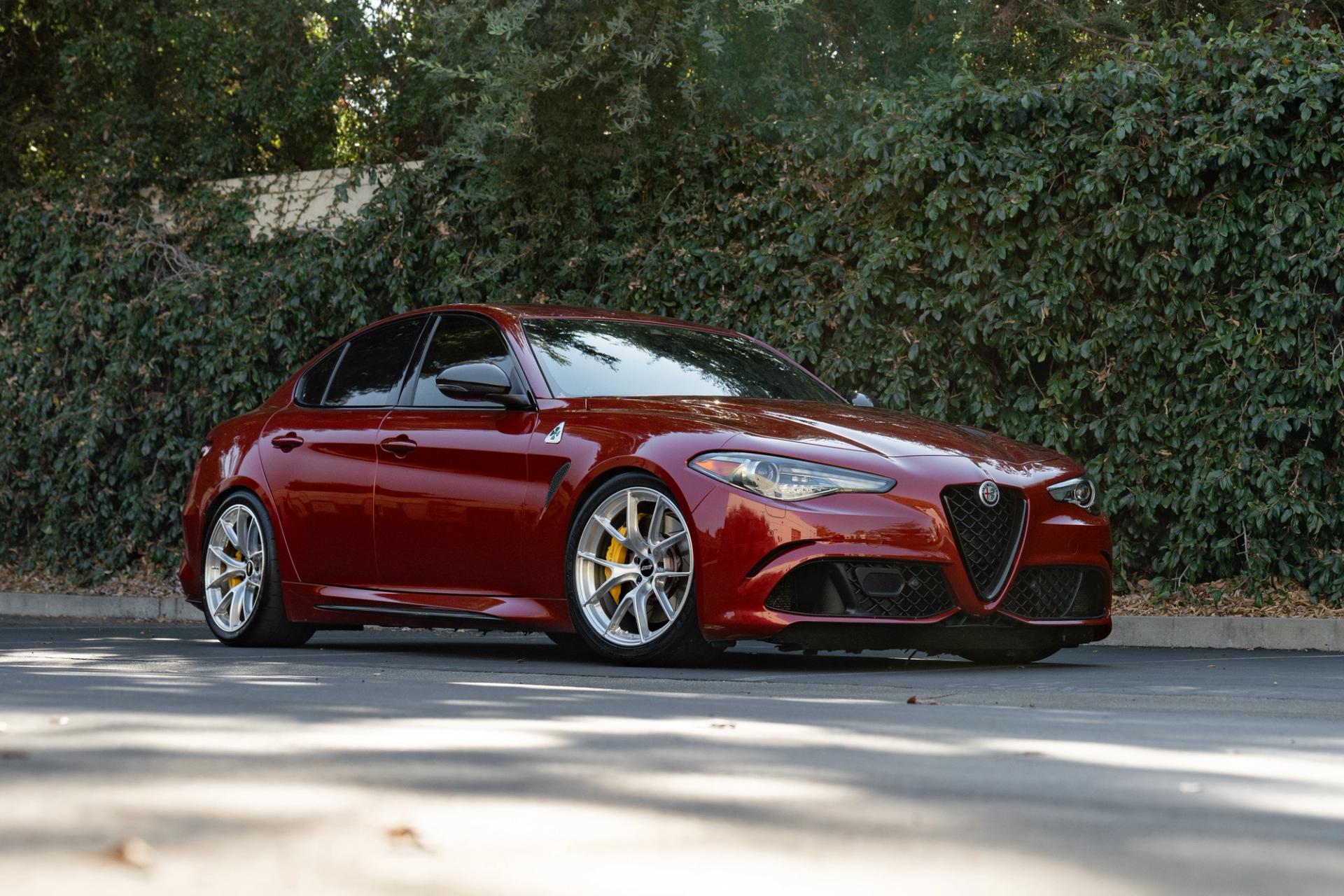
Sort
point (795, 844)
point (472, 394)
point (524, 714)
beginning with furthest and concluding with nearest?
point (472, 394) < point (524, 714) < point (795, 844)

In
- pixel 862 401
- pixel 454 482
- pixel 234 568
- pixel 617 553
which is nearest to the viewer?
pixel 617 553

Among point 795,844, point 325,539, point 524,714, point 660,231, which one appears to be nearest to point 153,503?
point 660,231

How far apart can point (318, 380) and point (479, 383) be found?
1.87 metres

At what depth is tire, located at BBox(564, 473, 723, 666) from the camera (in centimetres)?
707

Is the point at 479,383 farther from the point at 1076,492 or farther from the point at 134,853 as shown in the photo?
the point at 134,853

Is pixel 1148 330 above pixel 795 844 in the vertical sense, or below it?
above

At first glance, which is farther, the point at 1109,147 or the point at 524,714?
the point at 1109,147

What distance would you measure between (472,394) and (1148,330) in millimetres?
4200

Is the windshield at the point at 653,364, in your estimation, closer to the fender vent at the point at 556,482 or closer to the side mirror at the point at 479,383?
the side mirror at the point at 479,383

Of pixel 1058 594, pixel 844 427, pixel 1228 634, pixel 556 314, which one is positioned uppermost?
pixel 556 314

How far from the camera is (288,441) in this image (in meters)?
9.01

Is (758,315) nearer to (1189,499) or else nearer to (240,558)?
(1189,499)

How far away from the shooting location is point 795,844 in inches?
120

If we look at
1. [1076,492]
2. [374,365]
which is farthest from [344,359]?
[1076,492]
